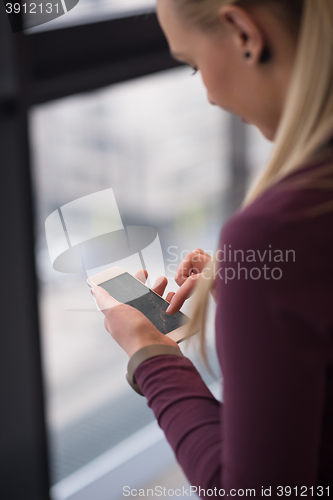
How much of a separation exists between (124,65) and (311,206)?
911 mm

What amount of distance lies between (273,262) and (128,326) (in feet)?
0.94

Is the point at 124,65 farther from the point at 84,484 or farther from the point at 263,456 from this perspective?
the point at 84,484

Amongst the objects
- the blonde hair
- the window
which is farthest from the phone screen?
the blonde hair

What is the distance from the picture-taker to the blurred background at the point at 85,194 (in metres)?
0.97

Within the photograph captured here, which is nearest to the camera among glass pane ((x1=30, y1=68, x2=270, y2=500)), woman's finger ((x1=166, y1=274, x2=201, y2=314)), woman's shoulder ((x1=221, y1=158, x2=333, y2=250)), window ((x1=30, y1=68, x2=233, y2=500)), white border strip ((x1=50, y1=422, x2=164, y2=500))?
woman's shoulder ((x1=221, y1=158, x2=333, y2=250))

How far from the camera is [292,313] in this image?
33cm

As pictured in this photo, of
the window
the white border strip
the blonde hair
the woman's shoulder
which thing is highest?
the blonde hair

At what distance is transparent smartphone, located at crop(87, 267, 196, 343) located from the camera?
2.11ft

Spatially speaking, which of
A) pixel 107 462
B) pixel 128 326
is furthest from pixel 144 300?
pixel 107 462

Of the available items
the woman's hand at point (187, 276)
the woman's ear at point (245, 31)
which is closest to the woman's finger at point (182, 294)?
the woman's hand at point (187, 276)

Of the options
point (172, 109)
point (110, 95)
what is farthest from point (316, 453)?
point (172, 109)

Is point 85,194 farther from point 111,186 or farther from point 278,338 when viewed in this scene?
point 278,338

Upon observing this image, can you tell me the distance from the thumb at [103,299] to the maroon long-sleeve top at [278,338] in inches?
10.2

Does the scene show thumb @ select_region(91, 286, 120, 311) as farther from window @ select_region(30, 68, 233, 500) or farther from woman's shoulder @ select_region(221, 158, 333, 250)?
woman's shoulder @ select_region(221, 158, 333, 250)
